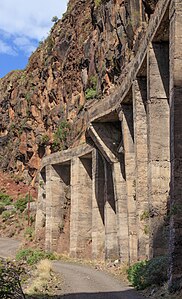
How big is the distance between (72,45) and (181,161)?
38154 mm

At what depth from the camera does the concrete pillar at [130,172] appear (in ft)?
68.4

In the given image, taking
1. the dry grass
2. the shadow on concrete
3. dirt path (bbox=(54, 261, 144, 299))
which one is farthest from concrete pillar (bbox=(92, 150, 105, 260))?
the shadow on concrete

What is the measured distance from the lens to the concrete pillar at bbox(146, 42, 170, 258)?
1672cm

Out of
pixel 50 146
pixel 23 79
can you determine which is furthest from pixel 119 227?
pixel 23 79

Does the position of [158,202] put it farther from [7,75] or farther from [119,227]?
[7,75]

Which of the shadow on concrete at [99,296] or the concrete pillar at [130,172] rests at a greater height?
the concrete pillar at [130,172]

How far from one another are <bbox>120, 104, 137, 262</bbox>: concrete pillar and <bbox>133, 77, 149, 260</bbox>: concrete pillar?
207 centimetres

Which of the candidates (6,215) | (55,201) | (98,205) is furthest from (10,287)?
(6,215)

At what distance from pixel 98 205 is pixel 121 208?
4707 mm

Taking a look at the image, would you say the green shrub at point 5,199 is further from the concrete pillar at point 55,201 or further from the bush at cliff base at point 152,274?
the bush at cliff base at point 152,274

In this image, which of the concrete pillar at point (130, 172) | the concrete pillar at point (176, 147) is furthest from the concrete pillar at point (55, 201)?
the concrete pillar at point (176, 147)

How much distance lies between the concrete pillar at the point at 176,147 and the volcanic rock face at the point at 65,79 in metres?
13.9

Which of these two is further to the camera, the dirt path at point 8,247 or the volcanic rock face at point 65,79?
the dirt path at point 8,247

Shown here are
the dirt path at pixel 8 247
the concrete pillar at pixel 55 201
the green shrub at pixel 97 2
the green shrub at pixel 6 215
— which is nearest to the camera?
the concrete pillar at pixel 55 201
